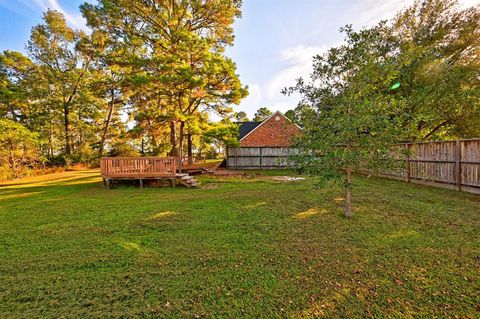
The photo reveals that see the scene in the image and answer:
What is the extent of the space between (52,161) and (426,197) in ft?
89.6

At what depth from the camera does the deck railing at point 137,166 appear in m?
9.40

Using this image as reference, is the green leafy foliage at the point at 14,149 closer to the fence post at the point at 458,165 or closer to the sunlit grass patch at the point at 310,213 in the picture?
the sunlit grass patch at the point at 310,213

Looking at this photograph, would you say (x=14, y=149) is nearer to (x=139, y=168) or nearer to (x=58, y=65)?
(x=139, y=168)

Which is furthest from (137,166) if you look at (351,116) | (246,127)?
(246,127)

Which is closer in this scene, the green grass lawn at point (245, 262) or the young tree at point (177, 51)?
the green grass lawn at point (245, 262)

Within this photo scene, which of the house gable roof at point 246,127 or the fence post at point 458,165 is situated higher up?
the house gable roof at point 246,127

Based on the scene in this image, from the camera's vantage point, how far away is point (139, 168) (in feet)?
31.1

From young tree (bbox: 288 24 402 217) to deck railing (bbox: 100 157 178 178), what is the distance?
6624 millimetres

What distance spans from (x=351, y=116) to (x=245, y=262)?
3.16m

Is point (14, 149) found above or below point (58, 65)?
below

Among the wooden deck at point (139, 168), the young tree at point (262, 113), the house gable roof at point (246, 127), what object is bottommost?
the wooden deck at point (139, 168)

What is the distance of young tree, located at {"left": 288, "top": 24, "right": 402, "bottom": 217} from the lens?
3939mm

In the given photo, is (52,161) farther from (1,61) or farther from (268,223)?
(268,223)

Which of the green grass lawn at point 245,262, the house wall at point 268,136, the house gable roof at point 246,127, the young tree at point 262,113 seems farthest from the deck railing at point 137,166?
the young tree at point 262,113
